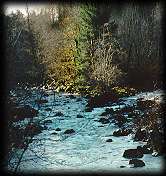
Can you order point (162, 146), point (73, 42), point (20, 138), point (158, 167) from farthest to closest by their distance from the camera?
point (73, 42), point (162, 146), point (158, 167), point (20, 138)

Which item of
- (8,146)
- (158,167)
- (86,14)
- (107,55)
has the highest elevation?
(86,14)

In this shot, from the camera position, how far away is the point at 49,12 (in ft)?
90.1

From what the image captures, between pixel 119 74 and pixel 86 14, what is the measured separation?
4466 millimetres

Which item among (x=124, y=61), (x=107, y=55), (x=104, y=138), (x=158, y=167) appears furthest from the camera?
(x=124, y=61)

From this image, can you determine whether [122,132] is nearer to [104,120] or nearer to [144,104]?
[104,120]

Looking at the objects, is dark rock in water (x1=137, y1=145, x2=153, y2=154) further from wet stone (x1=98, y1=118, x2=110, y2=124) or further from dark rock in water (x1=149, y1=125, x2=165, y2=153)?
wet stone (x1=98, y1=118, x2=110, y2=124)

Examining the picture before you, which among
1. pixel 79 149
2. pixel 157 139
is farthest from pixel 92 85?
pixel 157 139

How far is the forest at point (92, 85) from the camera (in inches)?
306

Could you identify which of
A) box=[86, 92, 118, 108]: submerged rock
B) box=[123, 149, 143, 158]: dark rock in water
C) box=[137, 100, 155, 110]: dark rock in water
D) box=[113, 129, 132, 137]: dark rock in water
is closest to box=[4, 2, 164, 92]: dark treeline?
box=[86, 92, 118, 108]: submerged rock

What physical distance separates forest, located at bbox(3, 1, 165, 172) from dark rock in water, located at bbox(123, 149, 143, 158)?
0.09 feet

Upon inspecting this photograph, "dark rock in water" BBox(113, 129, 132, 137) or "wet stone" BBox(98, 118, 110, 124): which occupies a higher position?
"wet stone" BBox(98, 118, 110, 124)

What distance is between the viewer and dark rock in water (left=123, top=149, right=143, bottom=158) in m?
9.91

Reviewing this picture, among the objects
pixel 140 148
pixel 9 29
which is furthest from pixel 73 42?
pixel 9 29

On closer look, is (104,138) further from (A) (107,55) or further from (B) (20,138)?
(A) (107,55)
